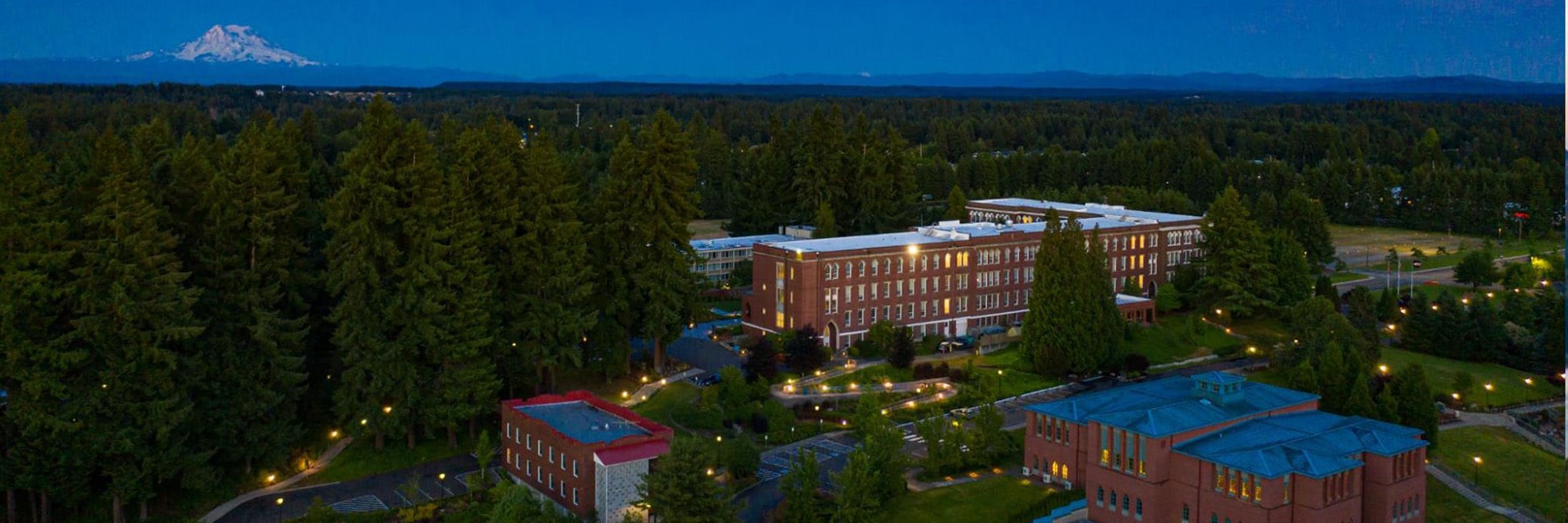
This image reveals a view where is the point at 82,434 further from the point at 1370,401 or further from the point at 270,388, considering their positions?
the point at 1370,401

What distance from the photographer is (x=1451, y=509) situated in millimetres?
45656

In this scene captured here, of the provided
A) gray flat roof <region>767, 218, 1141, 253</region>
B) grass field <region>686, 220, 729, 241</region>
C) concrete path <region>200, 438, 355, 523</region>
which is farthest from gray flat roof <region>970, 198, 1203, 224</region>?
concrete path <region>200, 438, 355, 523</region>

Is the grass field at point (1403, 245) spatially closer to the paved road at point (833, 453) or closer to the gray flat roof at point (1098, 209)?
the gray flat roof at point (1098, 209)

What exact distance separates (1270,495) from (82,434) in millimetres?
35598

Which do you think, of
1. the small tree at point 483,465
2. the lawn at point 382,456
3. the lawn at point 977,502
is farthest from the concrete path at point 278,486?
the lawn at point 977,502

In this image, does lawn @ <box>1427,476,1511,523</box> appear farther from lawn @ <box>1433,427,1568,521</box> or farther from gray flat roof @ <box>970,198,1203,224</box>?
gray flat roof @ <box>970,198,1203,224</box>

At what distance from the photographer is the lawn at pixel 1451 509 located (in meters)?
44.8

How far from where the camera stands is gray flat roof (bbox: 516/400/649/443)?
141 feet

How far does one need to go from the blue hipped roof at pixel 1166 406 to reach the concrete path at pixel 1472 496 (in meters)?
5.27

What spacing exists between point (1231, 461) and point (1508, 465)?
16602 millimetres

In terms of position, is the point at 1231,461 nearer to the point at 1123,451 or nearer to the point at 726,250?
the point at 1123,451

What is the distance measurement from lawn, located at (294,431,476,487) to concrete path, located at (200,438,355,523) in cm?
26

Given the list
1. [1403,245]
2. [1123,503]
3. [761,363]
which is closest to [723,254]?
[761,363]

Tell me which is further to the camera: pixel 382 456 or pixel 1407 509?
pixel 382 456
